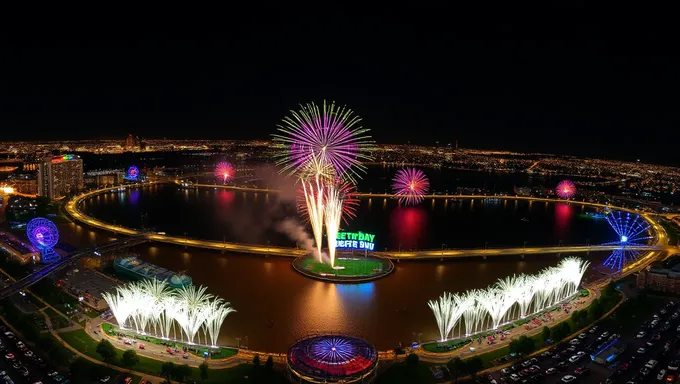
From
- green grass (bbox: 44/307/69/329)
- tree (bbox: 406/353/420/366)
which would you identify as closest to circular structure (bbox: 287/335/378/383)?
tree (bbox: 406/353/420/366)

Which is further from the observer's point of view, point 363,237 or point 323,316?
point 363,237

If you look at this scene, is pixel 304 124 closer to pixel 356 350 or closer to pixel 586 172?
pixel 356 350

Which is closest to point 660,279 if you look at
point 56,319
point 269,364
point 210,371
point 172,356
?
point 269,364

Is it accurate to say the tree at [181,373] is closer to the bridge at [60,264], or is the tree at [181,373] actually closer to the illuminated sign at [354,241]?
the bridge at [60,264]

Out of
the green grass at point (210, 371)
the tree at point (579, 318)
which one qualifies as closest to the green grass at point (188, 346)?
the green grass at point (210, 371)

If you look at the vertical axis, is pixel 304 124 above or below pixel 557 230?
above

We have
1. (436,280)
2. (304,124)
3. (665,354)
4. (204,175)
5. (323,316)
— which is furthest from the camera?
(204,175)

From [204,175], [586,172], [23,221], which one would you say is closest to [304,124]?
[23,221]
